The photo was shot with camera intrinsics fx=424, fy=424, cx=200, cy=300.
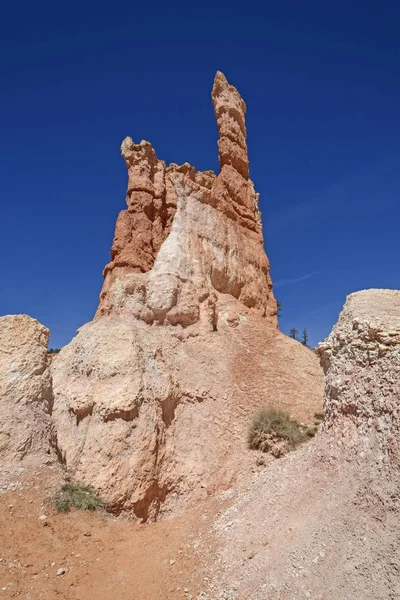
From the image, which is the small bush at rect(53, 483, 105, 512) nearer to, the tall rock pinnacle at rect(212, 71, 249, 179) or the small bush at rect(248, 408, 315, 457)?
the small bush at rect(248, 408, 315, 457)

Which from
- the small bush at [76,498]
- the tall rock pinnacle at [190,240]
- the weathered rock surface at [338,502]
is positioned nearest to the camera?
the weathered rock surface at [338,502]

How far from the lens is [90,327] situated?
13.5 m

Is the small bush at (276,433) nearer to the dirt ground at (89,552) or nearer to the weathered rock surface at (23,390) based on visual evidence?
the dirt ground at (89,552)

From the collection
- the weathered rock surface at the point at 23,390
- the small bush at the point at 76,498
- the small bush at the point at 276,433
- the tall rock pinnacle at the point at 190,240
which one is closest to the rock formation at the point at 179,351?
the tall rock pinnacle at the point at 190,240

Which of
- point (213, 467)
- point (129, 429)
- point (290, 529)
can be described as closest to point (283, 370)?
point (213, 467)

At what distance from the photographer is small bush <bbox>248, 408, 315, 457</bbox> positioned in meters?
11.2

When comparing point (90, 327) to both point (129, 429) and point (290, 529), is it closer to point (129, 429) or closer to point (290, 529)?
point (129, 429)

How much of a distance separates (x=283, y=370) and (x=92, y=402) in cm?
647

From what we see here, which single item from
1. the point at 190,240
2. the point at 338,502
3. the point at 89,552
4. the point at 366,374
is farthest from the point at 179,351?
the point at 338,502

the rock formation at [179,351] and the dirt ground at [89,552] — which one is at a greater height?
the rock formation at [179,351]

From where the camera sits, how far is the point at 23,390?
35.3 feet

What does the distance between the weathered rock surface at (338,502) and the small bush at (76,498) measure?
111 inches

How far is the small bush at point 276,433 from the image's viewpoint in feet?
36.8

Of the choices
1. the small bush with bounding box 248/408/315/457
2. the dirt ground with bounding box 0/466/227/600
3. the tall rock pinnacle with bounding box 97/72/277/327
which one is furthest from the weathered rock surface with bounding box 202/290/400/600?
the tall rock pinnacle with bounding box 97/72/277/327
